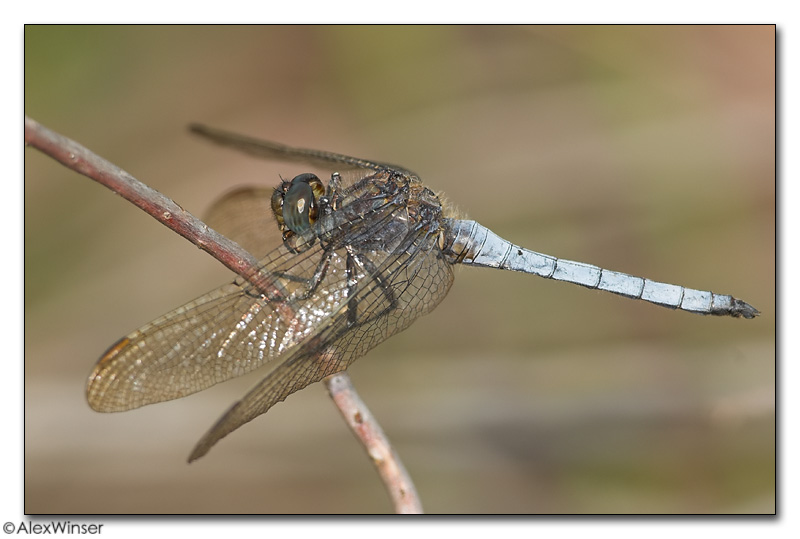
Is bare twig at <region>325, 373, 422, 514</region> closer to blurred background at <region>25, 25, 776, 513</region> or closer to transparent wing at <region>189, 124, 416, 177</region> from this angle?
transparent wing at <region>189, 124, 416, 177</region>

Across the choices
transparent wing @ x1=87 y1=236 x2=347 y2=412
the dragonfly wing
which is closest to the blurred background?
the dragonfly wing

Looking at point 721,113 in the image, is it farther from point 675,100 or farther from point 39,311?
point 39,311

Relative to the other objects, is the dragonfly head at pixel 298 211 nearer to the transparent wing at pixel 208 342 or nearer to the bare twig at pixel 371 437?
the transparent wing at pixel 208 342

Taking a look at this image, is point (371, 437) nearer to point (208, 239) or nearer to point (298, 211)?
point (208, 239)

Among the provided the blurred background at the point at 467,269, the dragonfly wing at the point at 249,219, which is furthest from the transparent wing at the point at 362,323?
the blurred background at the point at 467,269

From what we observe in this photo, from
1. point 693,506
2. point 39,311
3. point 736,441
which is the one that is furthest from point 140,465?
point 736,441

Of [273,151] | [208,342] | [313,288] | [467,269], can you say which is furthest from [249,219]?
[467,269]
